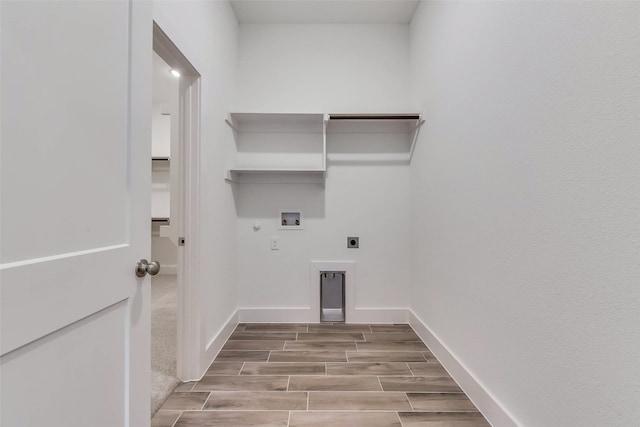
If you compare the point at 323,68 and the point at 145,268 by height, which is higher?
the point at 323,68

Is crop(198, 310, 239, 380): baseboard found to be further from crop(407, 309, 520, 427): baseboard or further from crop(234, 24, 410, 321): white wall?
crop(407, 309, 520, 427): baseboard

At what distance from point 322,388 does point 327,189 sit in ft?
5.39

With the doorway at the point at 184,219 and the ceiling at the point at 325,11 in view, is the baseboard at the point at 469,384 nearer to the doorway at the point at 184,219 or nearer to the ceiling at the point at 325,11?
the doorway at the point at 184,219

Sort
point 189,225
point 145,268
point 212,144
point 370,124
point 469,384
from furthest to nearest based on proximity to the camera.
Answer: point 370,124, point 212,144, point 189,225, point 469,384, point 145,268

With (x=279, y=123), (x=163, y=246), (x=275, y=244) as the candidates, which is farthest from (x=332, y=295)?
(x=163, y=246)

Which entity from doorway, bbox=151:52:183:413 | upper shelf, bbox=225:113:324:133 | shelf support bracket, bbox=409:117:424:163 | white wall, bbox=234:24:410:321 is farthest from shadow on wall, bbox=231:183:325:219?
shelf support bracket, bbox=409:117:424:163

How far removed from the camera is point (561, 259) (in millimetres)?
1015

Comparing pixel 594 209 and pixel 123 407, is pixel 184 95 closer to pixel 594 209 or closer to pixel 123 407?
pixel 123 407

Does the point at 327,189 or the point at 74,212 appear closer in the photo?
the point at 74,212

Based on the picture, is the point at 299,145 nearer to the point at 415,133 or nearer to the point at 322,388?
the point at 415,133

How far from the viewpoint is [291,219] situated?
279 cm

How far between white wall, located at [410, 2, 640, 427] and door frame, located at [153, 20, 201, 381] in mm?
1616

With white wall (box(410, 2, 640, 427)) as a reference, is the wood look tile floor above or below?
below

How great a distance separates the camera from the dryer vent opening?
279 cm
